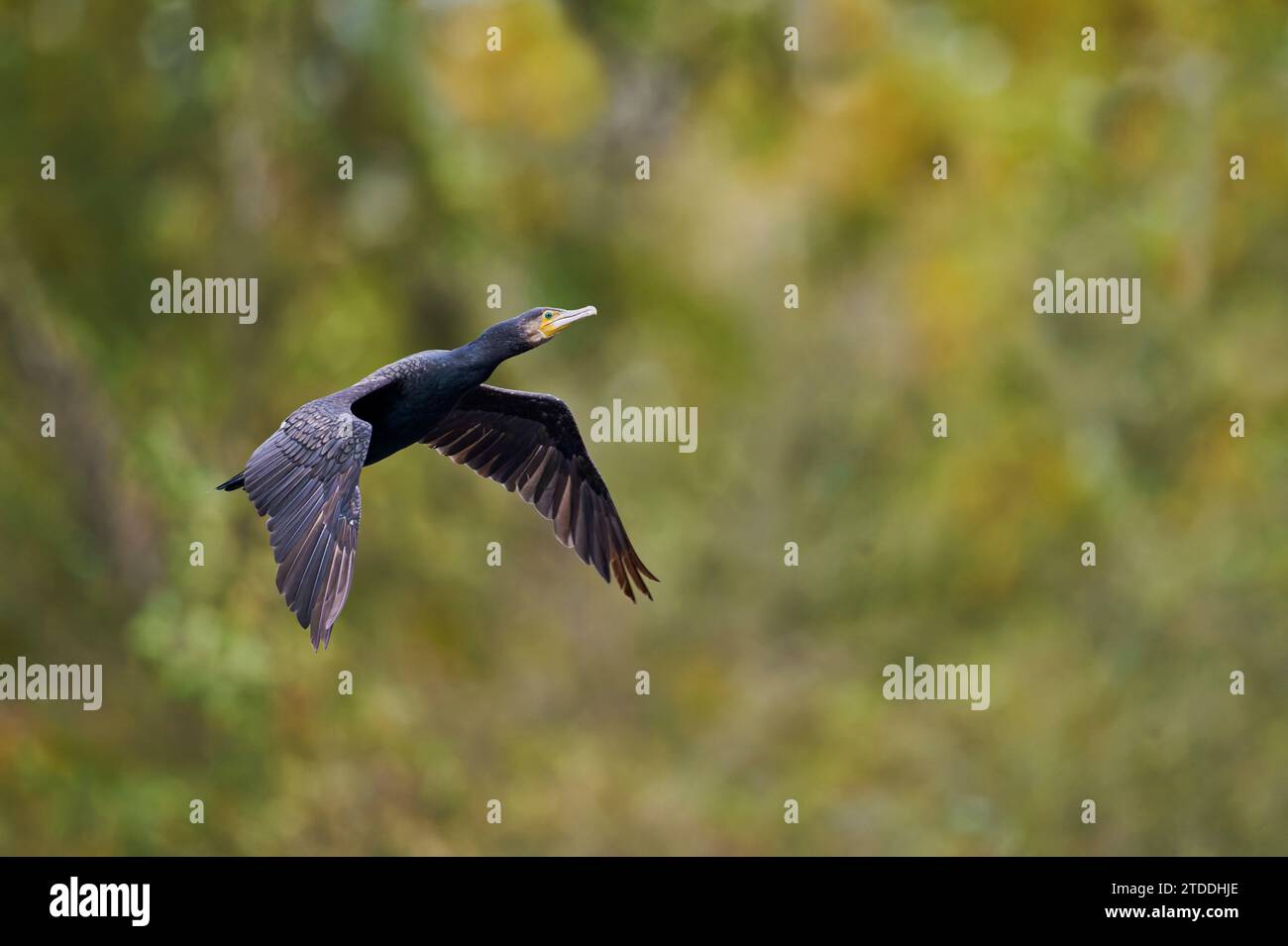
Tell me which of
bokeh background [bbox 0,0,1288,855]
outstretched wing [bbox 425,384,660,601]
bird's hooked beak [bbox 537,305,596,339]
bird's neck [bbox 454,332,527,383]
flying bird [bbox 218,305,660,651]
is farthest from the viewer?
bokeh background [bbox 0,0,1288,855]

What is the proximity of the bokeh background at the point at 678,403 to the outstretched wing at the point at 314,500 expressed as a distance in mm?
12077

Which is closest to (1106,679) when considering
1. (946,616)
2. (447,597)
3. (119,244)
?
(946,616)

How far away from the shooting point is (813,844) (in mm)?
23828

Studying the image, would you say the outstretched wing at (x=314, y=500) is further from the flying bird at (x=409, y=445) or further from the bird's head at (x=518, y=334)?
the bird's head at (x=518, y=334)

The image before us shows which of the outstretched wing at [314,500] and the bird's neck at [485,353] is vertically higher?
the bird's neck at [485,353]

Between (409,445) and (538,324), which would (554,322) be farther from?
(409,445)

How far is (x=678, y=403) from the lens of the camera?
26.0m

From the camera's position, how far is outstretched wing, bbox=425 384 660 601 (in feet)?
38.6

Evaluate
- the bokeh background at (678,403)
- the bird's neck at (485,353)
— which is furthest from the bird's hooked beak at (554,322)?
the bokeh background at (678,403)

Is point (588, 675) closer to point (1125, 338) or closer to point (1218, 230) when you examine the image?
point (1125, 338)

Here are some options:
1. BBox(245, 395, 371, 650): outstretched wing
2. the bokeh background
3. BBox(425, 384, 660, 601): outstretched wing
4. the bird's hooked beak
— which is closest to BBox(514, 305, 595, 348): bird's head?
the bird's hooked beak

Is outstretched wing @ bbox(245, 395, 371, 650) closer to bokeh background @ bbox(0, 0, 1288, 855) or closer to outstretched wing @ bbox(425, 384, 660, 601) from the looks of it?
outstretched wing @ bbox(425, 384, 660, 601)

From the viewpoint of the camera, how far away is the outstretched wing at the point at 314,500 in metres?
8.78

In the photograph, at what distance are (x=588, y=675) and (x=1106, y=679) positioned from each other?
20.7 ft
